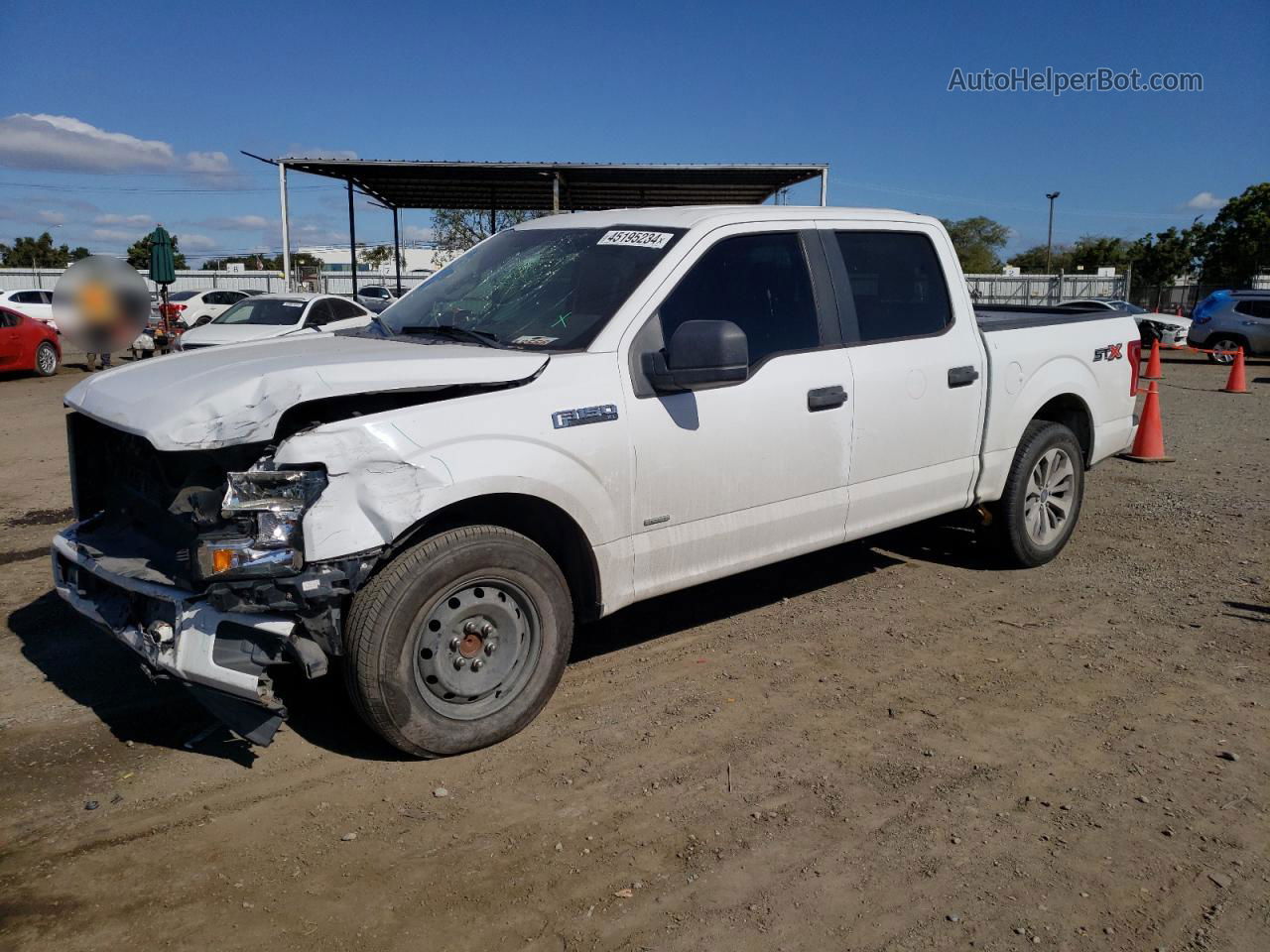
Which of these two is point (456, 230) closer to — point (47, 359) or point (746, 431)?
point (47, 359)

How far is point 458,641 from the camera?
3.78 metres

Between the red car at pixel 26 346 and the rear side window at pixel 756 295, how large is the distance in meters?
19.5

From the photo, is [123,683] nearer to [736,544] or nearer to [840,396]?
[736,544]

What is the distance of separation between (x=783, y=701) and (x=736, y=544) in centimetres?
71

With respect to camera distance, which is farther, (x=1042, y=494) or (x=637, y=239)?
(x=1042, y=494)

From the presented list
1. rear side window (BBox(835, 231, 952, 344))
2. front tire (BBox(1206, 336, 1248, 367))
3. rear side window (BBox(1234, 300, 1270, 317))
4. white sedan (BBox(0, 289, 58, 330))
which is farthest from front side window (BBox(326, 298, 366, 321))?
rear side window (BBox(1234, 300, 1270, 317))

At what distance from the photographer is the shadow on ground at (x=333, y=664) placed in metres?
4.08

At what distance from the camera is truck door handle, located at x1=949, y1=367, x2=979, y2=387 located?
536 centimetres

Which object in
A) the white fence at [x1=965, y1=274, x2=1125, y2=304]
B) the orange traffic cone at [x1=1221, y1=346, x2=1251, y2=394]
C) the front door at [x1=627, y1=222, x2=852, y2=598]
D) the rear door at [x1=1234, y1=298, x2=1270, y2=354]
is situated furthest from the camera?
the white fence at [x1=965, y1=274, x2=1125, y2=304]

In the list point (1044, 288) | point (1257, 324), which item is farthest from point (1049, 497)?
point (1044, 288)

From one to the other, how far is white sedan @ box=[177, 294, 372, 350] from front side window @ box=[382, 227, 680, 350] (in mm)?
12599

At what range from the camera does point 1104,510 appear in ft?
25.8

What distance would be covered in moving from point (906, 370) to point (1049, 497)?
1.79 meters

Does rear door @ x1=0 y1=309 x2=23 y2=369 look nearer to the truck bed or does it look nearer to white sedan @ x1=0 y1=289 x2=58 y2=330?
white sedan @ x1=0 y1=289 x2=58 y2=330
